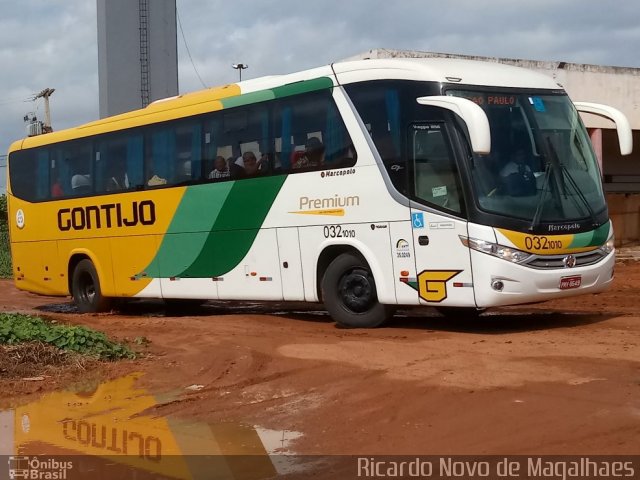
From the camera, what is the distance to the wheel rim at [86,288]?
1812 centimetres

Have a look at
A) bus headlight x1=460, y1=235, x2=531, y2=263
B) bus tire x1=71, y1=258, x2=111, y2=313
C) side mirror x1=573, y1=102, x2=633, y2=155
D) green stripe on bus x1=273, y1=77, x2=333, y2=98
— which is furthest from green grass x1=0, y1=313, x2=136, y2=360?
side mirror x1=573, y1=102, x2=633, y2=155

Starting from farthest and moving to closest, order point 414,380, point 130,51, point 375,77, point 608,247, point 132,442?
point 130,51 < point 375,77 < point 608,247 < point 414,380 < point 132,442

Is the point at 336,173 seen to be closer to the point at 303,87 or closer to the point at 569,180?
the point at 303,87

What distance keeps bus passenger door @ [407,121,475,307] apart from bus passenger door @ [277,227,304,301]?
2.24 m

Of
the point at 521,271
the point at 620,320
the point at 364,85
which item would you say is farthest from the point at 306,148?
the point at 620,320

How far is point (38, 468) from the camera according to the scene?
6.57 meters

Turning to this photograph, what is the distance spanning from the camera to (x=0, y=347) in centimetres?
1020

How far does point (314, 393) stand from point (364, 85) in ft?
17.1

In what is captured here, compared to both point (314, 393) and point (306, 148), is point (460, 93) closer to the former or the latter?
point (306, 148)

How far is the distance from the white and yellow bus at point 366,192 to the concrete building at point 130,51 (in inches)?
1630

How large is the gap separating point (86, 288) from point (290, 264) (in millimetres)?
6286

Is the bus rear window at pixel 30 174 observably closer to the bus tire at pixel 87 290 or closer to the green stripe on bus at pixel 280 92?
the bus tire at pixel 87 290

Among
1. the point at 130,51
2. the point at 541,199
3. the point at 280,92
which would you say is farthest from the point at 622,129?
the point at 130,51

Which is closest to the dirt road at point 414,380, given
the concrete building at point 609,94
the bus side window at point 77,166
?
the bus side window at point 77,166
